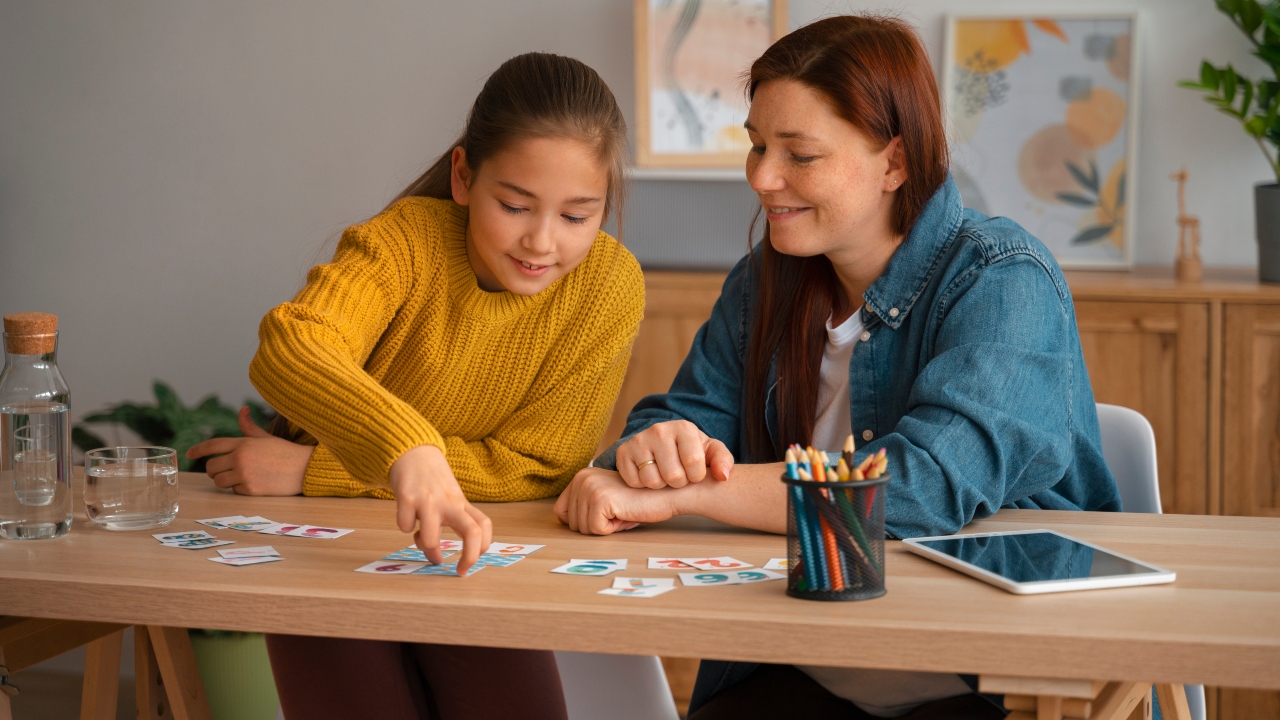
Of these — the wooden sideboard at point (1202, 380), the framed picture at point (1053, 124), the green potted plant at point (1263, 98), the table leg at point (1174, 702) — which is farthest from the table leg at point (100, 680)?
the green potted plant at point (1263, 98)

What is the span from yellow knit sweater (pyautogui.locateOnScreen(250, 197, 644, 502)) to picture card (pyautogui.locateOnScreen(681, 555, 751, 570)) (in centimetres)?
41

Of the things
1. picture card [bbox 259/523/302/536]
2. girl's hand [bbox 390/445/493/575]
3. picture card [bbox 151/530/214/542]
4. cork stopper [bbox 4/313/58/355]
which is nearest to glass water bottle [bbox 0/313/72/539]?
cork stopper [bbox 4/313/58/355]

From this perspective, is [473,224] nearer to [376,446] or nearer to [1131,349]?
[376,446]

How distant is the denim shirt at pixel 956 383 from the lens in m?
1.18

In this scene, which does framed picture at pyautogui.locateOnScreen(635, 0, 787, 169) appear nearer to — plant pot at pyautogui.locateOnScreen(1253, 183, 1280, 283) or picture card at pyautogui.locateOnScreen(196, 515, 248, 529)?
plant pot at pyautogui.locateOnScreen(1253, 183, 1280, 283)

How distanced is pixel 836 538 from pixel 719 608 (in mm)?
117

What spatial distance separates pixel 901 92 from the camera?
1.42m

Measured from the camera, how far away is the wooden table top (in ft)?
2.82

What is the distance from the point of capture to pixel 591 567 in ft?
3.55

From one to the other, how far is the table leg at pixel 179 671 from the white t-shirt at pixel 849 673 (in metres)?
0.83

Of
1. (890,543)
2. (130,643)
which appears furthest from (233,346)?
(890,543)

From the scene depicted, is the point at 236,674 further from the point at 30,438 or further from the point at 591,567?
the point at 591,567

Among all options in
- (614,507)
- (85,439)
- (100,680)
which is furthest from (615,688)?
(85,439)

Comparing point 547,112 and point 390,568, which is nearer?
point 390,568
